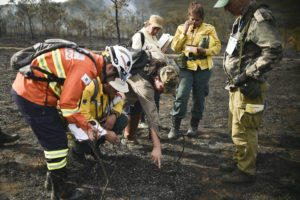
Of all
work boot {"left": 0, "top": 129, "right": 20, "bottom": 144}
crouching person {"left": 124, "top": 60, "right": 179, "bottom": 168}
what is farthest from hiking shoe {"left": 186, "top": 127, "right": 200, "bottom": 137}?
work boot {"left": 0, "top": 129, "right": 20, "bottom": 144}

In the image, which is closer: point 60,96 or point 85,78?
point 85,78

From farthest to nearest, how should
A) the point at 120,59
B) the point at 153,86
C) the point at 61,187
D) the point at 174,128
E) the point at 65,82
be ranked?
the point at 174,128
the point at 153,86
the point at 61,187
the point at 120,59
the point at 65,82

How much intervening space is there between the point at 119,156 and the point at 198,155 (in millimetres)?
1215

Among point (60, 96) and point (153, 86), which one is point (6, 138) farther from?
point (153, 86)

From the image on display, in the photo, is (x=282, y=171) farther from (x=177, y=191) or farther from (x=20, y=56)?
(x=20, y=56)

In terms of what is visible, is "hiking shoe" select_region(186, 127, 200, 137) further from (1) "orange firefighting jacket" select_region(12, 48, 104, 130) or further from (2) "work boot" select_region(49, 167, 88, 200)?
(1) "orange firefighting jacket" select_region(12, 48, 104, 130)

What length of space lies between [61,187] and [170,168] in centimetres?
143

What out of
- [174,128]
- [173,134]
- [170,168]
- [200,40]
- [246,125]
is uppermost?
[200,40]

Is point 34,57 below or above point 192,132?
above

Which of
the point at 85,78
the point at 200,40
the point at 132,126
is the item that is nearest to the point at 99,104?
the point at 85,78

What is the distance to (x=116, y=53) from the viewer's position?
2209mm

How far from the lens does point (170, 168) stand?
10.1ft

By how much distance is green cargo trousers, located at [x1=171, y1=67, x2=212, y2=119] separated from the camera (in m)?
3.76

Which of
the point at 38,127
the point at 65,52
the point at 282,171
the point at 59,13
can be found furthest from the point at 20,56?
the point at 59,13
